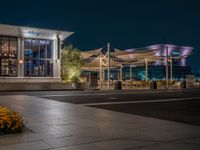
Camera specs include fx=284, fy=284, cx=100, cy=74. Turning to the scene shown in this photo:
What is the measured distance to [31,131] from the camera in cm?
720

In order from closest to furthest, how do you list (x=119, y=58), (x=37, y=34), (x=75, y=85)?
(x=75, y=85) < (x=37, y=34) < (x=119, y=58)

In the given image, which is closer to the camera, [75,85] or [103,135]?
[103,135]

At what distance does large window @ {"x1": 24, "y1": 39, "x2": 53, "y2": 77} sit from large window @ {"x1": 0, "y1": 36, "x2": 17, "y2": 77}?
1.32 meters

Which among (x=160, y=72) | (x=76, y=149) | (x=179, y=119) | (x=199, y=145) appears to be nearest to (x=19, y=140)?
(x=76, y=149)

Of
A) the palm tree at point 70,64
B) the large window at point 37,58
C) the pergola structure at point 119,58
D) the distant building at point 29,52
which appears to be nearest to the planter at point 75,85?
the palm tree at point 70,64

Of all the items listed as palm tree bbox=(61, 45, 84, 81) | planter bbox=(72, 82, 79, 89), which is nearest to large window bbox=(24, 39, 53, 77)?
palm tree bbox=(61, 45, 84, 81)

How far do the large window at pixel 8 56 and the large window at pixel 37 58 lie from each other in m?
1.32

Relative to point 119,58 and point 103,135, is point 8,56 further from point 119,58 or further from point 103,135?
point 103,135

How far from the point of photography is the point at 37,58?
34.7 m

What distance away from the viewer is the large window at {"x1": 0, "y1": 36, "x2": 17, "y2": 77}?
3284 cm

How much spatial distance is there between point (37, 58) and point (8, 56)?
134 inches

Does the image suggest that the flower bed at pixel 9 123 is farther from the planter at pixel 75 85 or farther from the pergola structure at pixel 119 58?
the pergola structure at pixel 119 58

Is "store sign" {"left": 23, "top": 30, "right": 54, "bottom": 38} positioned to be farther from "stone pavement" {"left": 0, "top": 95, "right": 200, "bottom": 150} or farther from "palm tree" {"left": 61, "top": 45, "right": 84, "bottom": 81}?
"stone pavement" {"left": 0, "top": 95, "right": 200, "bottom": 150}

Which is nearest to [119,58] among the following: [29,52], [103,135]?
[29,52]
